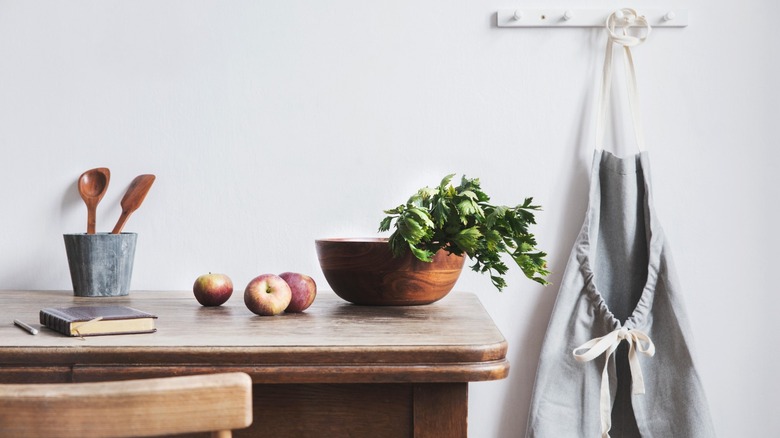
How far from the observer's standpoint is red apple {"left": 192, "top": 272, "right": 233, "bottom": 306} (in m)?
1.25

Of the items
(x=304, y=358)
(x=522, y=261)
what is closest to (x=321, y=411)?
(x=304, y=358)

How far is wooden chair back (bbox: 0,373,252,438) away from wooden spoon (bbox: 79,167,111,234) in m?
1.00

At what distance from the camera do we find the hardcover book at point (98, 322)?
3.14 feet

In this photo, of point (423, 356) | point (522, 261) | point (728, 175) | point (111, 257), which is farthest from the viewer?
point (728, 175)

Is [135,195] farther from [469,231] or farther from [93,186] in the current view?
[469,231]

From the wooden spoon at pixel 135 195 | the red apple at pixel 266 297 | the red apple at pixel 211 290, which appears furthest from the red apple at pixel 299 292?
the wooden spoon at pixel 135 195

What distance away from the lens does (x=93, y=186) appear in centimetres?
158

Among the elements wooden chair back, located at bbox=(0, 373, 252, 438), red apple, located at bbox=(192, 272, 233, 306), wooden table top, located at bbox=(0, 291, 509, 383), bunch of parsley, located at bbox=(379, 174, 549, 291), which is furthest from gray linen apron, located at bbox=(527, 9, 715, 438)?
wooden chair back, located at bbox=(0, 373, 252, 438)

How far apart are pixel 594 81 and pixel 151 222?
1005mm

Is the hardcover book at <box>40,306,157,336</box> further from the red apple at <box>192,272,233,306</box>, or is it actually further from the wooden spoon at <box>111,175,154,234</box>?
the wooden spoon at <box>111,175,154,234</box>

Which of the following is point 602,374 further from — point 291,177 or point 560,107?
point 291,177

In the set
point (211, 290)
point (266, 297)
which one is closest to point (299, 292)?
point (266, 297)

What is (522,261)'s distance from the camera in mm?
1128

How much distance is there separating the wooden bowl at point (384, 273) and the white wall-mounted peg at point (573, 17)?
23.2 inches
